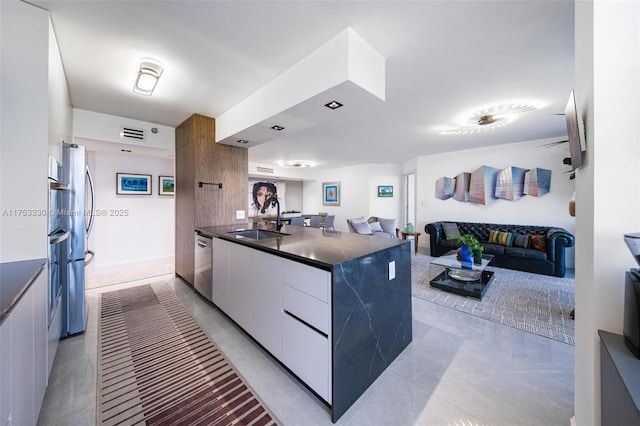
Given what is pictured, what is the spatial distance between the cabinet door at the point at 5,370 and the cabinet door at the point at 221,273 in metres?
1.52

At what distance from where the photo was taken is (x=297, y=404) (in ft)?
4.77

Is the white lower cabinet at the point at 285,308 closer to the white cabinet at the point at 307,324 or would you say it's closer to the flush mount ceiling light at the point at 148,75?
the white cabinet at the point at 307,324

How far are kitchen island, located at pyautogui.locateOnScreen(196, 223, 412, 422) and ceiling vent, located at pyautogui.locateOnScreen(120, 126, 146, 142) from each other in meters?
2.65

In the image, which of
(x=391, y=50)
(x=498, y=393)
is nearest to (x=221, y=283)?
(x=498, y=393)

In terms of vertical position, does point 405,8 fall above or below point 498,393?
above

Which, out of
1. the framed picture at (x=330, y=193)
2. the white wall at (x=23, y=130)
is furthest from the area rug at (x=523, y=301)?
the framed picture at (x=330, y=193)

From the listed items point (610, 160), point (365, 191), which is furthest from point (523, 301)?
point (365, 191)

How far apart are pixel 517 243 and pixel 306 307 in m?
4.68

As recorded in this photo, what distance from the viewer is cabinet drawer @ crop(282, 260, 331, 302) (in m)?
1.37

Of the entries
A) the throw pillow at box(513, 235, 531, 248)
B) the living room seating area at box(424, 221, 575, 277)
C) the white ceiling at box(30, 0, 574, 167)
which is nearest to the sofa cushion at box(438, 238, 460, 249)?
the living room seating area at box(424, 221, 575, 277)

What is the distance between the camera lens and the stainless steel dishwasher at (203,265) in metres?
2.77

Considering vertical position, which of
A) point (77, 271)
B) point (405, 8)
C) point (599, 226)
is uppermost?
point (405, 8)

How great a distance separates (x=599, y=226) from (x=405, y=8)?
1574mm

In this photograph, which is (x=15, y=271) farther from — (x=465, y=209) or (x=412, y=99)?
(x=465, y=209)
